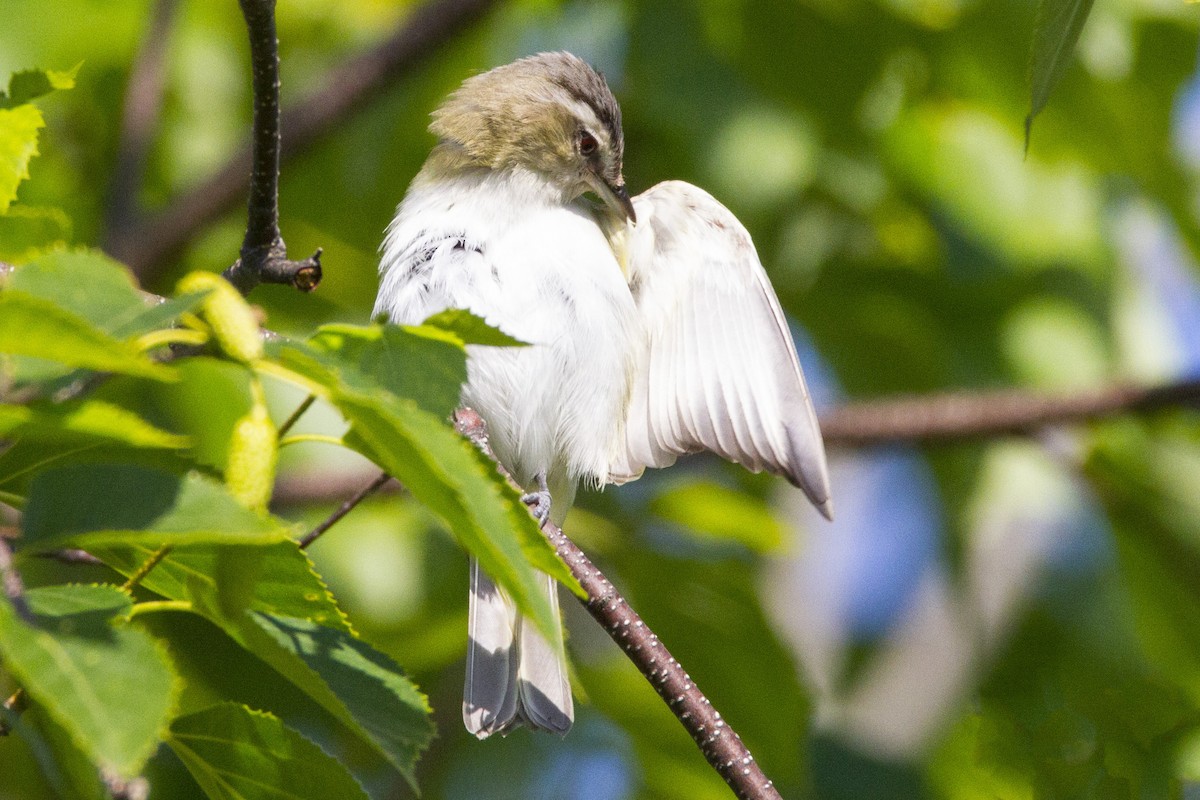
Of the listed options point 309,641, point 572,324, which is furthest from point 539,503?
point 309,641

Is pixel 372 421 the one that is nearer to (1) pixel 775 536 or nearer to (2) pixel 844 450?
(1) pixel 775 536

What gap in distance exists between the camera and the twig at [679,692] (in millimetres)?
2141

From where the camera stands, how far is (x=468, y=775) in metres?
5.07

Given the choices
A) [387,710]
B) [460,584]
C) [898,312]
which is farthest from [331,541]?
[387,710]

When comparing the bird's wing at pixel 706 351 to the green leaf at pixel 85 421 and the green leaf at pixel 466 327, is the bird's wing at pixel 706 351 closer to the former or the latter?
the green leaf at pixel 466 327

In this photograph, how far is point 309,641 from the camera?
1727 mm

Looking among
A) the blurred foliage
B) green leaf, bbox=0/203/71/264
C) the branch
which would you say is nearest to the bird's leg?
the blurred foliage

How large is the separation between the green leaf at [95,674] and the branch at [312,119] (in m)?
3.18

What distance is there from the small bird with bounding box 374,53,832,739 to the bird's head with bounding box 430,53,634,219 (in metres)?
0.01

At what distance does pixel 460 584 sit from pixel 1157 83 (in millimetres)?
2988

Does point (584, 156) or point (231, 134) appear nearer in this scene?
point (584, 156)

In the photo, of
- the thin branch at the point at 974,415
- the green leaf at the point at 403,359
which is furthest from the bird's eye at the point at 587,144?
the green leaf at the point at 403,359

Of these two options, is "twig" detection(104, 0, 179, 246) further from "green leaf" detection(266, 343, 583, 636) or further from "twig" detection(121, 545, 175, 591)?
"green leaf" detection(266, 343, 583, 636)

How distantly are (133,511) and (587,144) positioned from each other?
307cm
